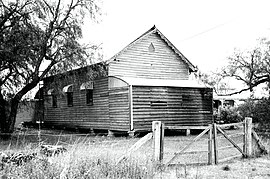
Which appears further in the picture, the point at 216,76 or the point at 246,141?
the point at 216,76

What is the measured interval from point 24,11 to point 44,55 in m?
2.29

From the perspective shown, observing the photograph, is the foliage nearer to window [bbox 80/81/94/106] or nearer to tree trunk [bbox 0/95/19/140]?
window [bbox 80/81/94/106]

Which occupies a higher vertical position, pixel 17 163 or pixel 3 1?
pixel 3 1

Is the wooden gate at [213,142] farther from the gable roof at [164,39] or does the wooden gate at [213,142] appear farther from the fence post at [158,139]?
the gable roof at [164,39]

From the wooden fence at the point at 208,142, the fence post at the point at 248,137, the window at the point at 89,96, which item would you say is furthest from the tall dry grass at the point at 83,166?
the window at the point at 89,96

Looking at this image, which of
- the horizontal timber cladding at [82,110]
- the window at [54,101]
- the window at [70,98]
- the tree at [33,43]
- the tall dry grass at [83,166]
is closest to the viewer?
the tall dry grass at [83,166]

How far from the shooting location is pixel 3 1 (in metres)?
15.7

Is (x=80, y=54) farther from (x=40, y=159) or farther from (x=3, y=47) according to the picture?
(x=40, y=159)

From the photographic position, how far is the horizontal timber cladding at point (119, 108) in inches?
726

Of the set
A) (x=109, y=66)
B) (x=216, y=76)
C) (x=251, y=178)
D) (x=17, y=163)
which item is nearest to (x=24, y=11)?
(x=109, y=66)

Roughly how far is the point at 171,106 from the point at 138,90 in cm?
265

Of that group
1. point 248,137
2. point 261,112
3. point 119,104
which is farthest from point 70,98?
point 248,137

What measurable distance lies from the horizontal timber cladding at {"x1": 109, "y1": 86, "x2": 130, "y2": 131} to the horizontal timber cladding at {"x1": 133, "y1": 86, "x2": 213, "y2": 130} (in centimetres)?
52

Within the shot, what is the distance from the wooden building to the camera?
18.4m
